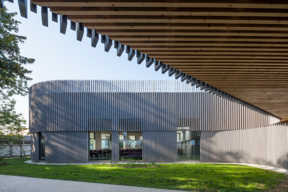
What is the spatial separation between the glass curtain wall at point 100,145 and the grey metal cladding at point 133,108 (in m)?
1.25

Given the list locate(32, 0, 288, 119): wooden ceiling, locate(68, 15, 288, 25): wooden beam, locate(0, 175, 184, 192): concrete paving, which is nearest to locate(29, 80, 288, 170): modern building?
locate(0, 175, 184, 192): concrete paving

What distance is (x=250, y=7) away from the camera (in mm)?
2826

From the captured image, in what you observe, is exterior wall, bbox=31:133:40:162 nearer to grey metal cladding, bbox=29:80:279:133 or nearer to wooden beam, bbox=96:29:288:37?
grey metal cladding, bbox=29:80:279:133

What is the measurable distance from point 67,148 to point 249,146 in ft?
41.8

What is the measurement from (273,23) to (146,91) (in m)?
14.9

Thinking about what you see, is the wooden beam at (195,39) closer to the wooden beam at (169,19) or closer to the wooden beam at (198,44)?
the wooden beam at (198,44)

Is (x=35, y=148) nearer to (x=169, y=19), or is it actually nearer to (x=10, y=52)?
(x=10, y=52)

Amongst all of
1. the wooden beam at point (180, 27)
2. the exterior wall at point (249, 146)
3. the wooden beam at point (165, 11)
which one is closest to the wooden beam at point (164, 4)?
the wooden beam at point (165, 11)

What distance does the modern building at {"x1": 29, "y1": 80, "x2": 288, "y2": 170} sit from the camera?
1761 cm

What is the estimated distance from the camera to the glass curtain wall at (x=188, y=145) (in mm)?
18094

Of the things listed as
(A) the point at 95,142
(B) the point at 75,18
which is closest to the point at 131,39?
(B) the point at 75,18

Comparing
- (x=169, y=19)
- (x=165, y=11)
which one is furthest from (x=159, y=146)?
(x=165, y=11)

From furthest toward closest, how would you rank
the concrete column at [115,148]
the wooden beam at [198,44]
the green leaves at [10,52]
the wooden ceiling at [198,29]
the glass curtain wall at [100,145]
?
the glass curtain wall at [100,145] < the concrete column at [115,148] < the green leaves at [10,52] < the wooden beam at [198,44] < the wooden ceiling at [198,29]

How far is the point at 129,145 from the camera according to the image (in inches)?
715
